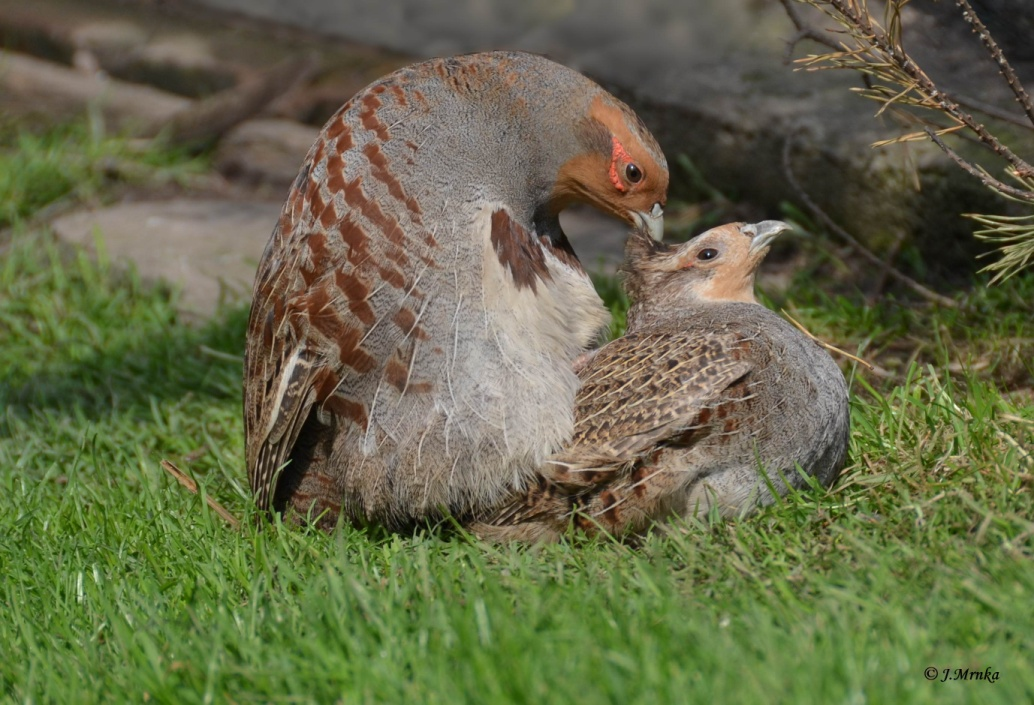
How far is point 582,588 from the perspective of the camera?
2.79m

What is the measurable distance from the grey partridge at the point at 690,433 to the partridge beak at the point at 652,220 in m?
0.32

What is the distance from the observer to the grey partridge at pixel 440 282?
3.32 m

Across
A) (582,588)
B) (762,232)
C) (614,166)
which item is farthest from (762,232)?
(582,588)

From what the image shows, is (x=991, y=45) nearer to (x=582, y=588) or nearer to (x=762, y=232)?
(x=762, y=232)

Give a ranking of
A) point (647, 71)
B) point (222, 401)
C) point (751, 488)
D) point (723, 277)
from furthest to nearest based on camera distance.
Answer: point (647, 71) < point (222, 401) < point (723, 277) < point (751, 488)

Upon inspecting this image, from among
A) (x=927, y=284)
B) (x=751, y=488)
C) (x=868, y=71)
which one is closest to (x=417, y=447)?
(x=751, y=488)

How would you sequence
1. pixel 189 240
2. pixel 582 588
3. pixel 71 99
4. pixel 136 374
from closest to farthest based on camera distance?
pixel 582 588
pixel 136 374
pixel 189 240
pixel 71 99

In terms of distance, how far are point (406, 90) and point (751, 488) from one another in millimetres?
1503

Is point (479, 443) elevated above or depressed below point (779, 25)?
below

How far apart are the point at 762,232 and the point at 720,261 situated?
0.52ft

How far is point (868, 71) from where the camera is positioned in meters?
3.48

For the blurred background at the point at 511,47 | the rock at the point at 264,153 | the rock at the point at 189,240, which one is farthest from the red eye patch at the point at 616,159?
the rock at the point at 264,153

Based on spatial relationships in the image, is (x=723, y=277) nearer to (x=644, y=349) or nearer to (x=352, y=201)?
(x=644, y=349)

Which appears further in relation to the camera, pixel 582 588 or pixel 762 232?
pixel 762 232
